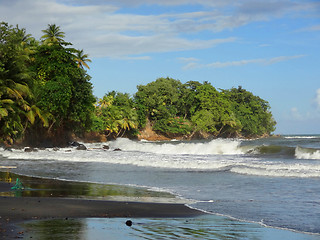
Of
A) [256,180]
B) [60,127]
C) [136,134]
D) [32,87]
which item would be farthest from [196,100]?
[256,180]

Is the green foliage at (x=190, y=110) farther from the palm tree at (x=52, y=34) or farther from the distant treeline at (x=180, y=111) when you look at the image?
the palm tree at (x=52, y=34)

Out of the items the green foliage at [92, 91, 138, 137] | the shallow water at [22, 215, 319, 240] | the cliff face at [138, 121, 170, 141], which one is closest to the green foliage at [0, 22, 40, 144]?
the green foliage at [92, 91, 138, 137]

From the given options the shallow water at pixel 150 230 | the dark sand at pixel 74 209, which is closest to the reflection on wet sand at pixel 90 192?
the dark sand at pixel 74 209

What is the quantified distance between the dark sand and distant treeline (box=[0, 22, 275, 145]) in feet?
84.4

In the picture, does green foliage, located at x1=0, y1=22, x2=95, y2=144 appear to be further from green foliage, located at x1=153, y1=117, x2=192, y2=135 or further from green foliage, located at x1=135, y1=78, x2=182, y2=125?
green foliage, located at x1=153, y1=117, x2=192, y2=135

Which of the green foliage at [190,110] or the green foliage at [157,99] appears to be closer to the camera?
the green foliage at [157,99]

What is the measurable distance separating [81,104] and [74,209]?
132 ft

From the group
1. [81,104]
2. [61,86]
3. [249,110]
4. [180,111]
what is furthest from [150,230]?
[249,110]

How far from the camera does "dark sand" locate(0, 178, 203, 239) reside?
8664 mm

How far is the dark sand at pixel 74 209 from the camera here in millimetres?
8664

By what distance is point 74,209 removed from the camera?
9.60 m

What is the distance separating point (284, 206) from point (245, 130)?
10073 cm

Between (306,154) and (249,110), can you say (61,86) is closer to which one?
(306,154)

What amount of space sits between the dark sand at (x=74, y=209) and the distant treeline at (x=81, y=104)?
25722 millimetres
